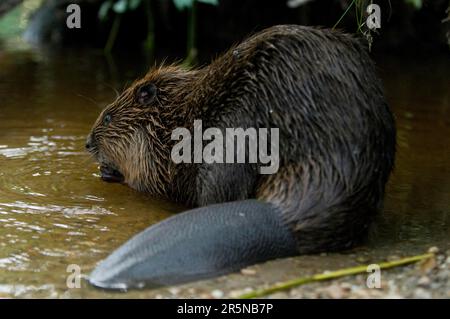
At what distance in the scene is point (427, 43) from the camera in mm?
9414

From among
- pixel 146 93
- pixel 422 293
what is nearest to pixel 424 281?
pixel 422 293

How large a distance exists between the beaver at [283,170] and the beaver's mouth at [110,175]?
0.65m

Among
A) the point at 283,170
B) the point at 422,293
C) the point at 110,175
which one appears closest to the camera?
the point at 422,293

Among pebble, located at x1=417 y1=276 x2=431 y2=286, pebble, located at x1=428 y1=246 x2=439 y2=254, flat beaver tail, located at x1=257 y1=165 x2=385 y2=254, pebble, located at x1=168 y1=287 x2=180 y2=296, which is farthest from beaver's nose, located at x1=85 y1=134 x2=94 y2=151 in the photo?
pebble, located at x1=417 y1=276 x2=431 y2=286

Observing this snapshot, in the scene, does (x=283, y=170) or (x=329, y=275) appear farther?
(x=283, y=170)

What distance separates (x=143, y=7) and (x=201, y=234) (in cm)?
792

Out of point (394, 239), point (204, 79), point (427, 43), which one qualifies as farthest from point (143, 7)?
point (394, 239)

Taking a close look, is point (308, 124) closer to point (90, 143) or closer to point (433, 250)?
point (433, 250)

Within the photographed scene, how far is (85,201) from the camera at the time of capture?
3.56 metres

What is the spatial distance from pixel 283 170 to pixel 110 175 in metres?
1.29

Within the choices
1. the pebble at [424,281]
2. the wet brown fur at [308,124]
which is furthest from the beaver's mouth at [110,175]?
the pebble at [424,281]

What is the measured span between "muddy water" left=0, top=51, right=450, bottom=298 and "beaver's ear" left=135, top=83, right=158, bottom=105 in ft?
1.50

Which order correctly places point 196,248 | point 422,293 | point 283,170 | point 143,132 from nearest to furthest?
point 422,293
point 196,248
point 283,170
point 143,132
